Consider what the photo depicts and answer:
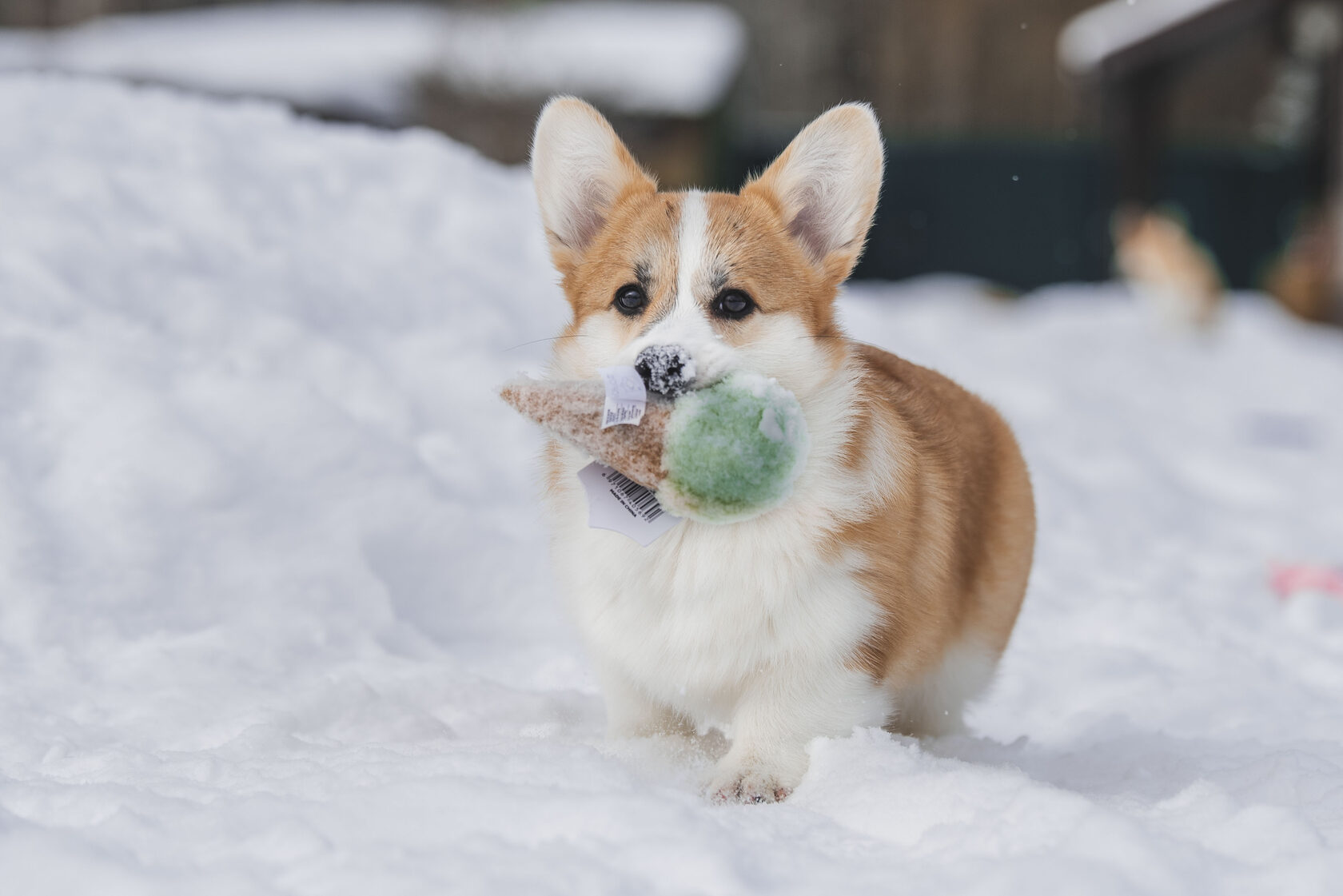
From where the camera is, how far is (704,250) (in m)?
2.21

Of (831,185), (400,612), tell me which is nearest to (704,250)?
(831,185)

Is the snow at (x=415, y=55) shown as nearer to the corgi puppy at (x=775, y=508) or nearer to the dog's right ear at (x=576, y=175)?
the dog's right ear at (x=576, y=175)

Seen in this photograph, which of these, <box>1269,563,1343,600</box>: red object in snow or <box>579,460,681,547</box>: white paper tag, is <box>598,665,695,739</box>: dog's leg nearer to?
<box>579,460,681,547</box>: white paper tag

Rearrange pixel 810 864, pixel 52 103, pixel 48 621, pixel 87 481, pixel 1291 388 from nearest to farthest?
pixel 810 864 → pixel 48 621 → pixel 87 481 → pixel 52 103 → pixel 1291 388

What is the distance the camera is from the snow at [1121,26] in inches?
440

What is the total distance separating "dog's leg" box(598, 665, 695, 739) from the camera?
2244 millimetres

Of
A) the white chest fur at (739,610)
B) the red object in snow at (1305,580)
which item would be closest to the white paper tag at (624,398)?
the white chest fur at (739,610)

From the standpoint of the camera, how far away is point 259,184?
14.3 ft

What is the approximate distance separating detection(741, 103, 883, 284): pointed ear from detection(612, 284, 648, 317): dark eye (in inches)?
14.0

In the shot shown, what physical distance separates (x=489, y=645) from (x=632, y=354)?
4.36ft

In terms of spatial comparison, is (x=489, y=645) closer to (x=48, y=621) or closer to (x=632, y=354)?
(x=48, y=621)

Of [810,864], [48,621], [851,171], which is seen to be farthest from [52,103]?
[810,864]

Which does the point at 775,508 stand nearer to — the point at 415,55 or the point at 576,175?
the point at 576,175

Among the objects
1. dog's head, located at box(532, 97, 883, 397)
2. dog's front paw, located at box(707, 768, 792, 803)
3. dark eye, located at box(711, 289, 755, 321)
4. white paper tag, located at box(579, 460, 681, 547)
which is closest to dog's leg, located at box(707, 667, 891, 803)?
dog's front paw, located at box(707, 768, 792, 803)
